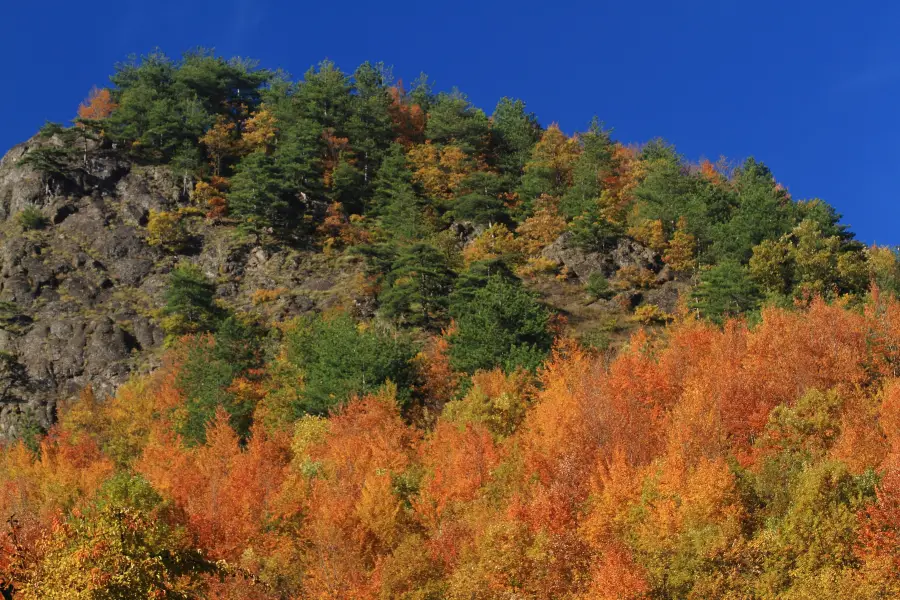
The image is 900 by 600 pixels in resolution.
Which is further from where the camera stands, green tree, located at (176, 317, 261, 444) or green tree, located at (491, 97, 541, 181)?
green tree, located at (491, 97, 541, 181)

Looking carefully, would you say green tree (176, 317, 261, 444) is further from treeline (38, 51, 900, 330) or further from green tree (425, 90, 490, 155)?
green tree (425, 90, 490, 155)

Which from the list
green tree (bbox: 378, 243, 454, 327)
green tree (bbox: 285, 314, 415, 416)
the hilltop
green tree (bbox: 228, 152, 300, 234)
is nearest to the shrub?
the hilltop

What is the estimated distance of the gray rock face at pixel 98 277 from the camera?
3044 inches

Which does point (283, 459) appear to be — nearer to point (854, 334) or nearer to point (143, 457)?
point (143, 457)

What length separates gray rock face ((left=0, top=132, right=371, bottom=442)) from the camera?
77.3m

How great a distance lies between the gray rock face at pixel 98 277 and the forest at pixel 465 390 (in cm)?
171

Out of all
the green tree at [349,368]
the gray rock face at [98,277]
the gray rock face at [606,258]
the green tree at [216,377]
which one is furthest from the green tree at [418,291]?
the gray rock face at [606,258]

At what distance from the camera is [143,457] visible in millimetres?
63906

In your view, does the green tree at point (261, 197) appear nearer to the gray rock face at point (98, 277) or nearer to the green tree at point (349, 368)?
the gray rock face at point (98, 277)

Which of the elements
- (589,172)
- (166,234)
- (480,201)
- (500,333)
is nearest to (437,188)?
(480,201)

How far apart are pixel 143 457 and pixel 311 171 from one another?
45247mm

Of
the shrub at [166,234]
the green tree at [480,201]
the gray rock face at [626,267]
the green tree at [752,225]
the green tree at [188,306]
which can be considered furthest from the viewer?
the green tree at [480,201]

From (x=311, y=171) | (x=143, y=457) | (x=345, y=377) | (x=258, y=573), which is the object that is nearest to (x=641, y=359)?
(x=345, y=377)

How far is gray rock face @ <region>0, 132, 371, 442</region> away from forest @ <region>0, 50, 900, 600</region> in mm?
1714
